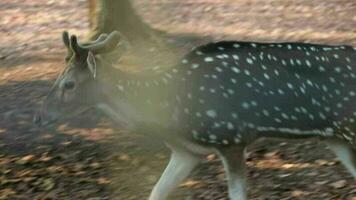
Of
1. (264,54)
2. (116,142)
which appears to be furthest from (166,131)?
(116,142)

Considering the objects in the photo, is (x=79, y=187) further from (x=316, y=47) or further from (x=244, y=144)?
(x=316, y=47)

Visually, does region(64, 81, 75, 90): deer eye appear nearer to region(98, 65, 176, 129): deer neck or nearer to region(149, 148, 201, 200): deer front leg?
region(98, 65, 176, 129): deer neck

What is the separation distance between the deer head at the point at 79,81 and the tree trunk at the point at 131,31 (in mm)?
3676

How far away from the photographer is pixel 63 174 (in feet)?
24.7

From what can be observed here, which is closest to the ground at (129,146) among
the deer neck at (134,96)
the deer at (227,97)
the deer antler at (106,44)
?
the deer at (227,97)

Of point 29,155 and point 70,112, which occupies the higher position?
point 70,112

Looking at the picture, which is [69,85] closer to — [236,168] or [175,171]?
[175,171]

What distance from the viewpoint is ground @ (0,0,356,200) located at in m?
6.95

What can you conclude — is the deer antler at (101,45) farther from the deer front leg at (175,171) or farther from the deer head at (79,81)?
the deer front leg at (175,171)

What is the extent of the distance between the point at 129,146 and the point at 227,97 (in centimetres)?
249

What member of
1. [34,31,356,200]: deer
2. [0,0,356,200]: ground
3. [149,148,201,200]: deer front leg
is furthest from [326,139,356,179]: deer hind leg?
[149,148,201,200]: deer front leg

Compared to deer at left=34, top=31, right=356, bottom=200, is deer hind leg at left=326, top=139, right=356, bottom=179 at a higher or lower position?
lower

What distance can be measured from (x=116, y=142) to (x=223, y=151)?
2.60 metres

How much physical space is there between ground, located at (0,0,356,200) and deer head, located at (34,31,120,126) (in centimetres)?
138
